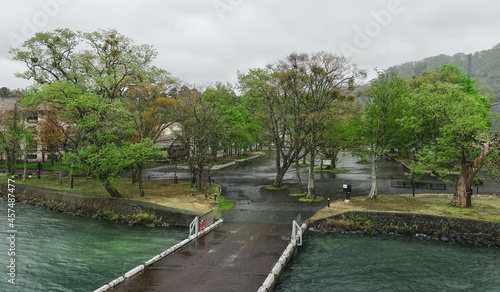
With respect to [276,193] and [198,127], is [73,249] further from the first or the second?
[276,193]

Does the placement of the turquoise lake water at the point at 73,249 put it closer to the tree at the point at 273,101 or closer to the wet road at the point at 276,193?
the wet road at the point at 276,193

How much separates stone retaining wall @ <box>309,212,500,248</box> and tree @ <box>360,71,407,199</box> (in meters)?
4.90

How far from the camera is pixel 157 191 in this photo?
100 feet

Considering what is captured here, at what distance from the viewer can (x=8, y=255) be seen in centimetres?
1736

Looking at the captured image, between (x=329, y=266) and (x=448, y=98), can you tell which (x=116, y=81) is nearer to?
(x=329, y=266)

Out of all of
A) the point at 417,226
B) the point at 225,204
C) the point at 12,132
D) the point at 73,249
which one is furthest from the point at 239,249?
the point at 12,132

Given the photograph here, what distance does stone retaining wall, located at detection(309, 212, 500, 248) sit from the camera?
19.2 m

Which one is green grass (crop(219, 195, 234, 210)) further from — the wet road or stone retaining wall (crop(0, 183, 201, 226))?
stone retaining wall (crop(0, 183, 201, 226))

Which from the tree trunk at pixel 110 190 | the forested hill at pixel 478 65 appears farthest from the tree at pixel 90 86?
the forested hill at pixel 478 65

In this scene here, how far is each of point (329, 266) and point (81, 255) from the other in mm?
13754

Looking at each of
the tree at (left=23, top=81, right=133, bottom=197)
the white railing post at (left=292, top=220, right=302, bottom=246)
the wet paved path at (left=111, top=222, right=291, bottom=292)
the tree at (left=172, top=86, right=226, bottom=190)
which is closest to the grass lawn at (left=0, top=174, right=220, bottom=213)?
the tree at (left=172, top=86, right=226, bottom=190)

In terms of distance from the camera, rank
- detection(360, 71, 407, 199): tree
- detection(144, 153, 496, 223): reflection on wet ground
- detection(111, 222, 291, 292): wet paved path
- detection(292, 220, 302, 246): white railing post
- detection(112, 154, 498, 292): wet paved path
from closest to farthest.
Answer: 1. detection(111, 222, 291, 292): wet paved path
2. detection(112, 154, 498, 292): wet paved path
3. detection(292, 220, 302, 246): white railing post
4. detection(144, 153, 496, 223): reflection on wet ground
5. detection(360, 71, 407, 199): tree

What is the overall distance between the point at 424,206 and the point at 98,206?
26459mm

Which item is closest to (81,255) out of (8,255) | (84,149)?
(8,255)
